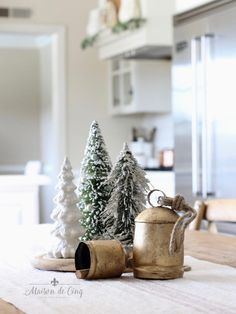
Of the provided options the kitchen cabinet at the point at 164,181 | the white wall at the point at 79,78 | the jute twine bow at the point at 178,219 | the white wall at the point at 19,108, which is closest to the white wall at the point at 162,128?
the white wall at the point at 79,78

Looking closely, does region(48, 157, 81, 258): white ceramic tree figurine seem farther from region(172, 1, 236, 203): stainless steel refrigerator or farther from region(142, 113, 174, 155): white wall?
region(142, 113, 174, 155): white wall

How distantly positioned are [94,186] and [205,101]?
219cm

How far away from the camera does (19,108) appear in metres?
7.33

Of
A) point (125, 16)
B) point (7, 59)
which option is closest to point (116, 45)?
point (125, 16)

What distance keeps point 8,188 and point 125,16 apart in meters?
1.37

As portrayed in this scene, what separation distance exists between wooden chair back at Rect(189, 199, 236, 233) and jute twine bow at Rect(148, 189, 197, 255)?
2.79 ft

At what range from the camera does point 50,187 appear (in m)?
6.01

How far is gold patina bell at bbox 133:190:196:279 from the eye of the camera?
133 cm

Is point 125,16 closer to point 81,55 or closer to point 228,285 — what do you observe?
point 81,55

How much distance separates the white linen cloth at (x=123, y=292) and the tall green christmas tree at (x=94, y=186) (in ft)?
0.44

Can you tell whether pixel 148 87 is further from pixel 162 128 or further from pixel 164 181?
pixel 164 181

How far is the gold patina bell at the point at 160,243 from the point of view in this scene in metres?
1.33

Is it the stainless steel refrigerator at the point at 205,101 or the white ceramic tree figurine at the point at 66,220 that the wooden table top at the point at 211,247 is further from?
the stainless steel refrigerator at the point at 205,101

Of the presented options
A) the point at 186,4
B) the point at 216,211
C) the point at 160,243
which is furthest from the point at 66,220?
the point at 186,4
